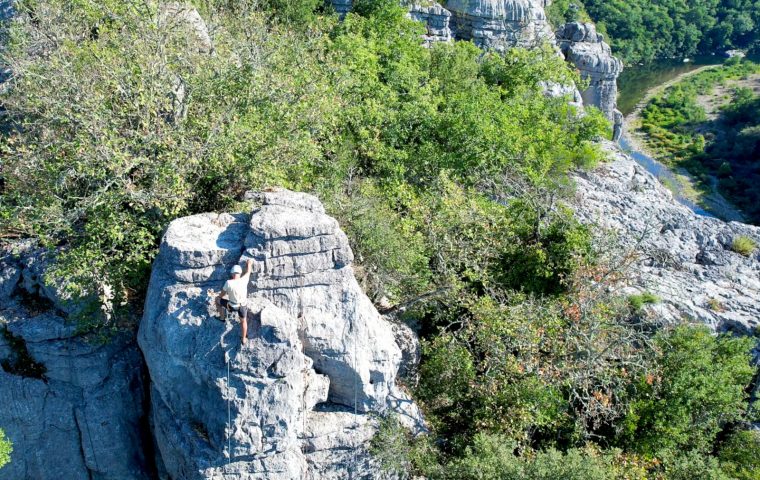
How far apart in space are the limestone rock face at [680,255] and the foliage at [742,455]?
3.39m

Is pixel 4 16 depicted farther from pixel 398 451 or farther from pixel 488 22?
pixel 488 22

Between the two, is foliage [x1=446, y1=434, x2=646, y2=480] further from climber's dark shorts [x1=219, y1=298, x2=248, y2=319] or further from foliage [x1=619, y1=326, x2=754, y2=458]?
climber's dark shorts [x1=219, y1=298, x2=248, y2=319]

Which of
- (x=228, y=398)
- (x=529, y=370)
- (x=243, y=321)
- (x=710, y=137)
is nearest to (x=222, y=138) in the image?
(x=243, y=321)

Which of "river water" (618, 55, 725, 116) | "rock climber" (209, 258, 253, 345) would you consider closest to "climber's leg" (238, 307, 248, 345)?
"rock climber" (209, 258, 253, 345)

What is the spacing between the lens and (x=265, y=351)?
497 inches

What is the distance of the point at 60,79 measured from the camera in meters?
16.2

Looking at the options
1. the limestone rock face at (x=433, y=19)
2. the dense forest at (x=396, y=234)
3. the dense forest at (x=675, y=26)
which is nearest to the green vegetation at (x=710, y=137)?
the dense forest at (x=675, y=26)

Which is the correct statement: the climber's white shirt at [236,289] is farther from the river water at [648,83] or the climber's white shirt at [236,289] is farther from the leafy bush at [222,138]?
the river water at [648,83]

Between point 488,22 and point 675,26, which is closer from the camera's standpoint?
point 488,22

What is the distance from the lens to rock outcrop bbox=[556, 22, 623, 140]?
40.6 m

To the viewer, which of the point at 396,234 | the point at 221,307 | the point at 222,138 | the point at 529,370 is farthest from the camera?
the point at 396,234

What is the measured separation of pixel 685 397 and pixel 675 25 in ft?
313

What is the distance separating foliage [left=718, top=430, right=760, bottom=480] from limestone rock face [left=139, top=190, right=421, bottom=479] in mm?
10340

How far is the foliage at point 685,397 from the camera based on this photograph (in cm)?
1647
